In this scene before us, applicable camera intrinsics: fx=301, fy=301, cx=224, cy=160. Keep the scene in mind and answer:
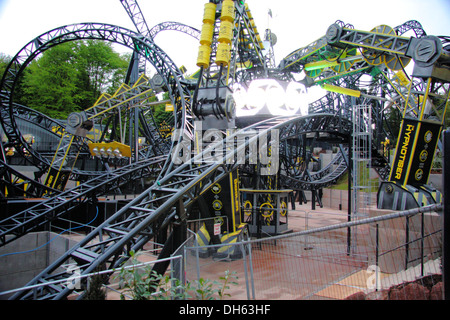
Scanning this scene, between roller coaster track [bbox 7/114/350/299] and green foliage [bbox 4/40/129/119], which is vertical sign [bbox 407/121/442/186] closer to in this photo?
roller coaster track [bbox 7/114/350/299]

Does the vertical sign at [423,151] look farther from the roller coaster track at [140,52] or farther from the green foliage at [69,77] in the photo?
the green foliage at [69,77]

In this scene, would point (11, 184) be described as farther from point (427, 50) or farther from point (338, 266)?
point (427, 50)

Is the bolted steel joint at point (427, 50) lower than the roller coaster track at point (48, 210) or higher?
higher

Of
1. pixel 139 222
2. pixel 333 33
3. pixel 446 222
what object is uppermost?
pixel 333 33

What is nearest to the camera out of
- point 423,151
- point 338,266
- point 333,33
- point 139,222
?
point 139,222

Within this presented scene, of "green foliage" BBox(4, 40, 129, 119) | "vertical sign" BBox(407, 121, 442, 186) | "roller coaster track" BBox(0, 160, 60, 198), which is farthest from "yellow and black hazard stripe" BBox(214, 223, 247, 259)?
"green foliage" BBox(4, 40, 129, 119)

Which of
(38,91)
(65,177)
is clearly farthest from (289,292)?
(38,91)

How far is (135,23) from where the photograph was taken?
29.6 m

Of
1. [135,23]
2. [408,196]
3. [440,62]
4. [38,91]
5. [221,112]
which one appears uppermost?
[135,23]

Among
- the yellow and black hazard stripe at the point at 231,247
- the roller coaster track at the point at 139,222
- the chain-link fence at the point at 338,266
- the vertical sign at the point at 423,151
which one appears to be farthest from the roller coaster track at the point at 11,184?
the vertical sign at the point at 423,151

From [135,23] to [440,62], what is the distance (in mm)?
27477

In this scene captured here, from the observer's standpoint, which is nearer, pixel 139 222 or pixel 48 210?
pixel 139 222

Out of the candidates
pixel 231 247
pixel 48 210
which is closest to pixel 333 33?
pixel 231 247
